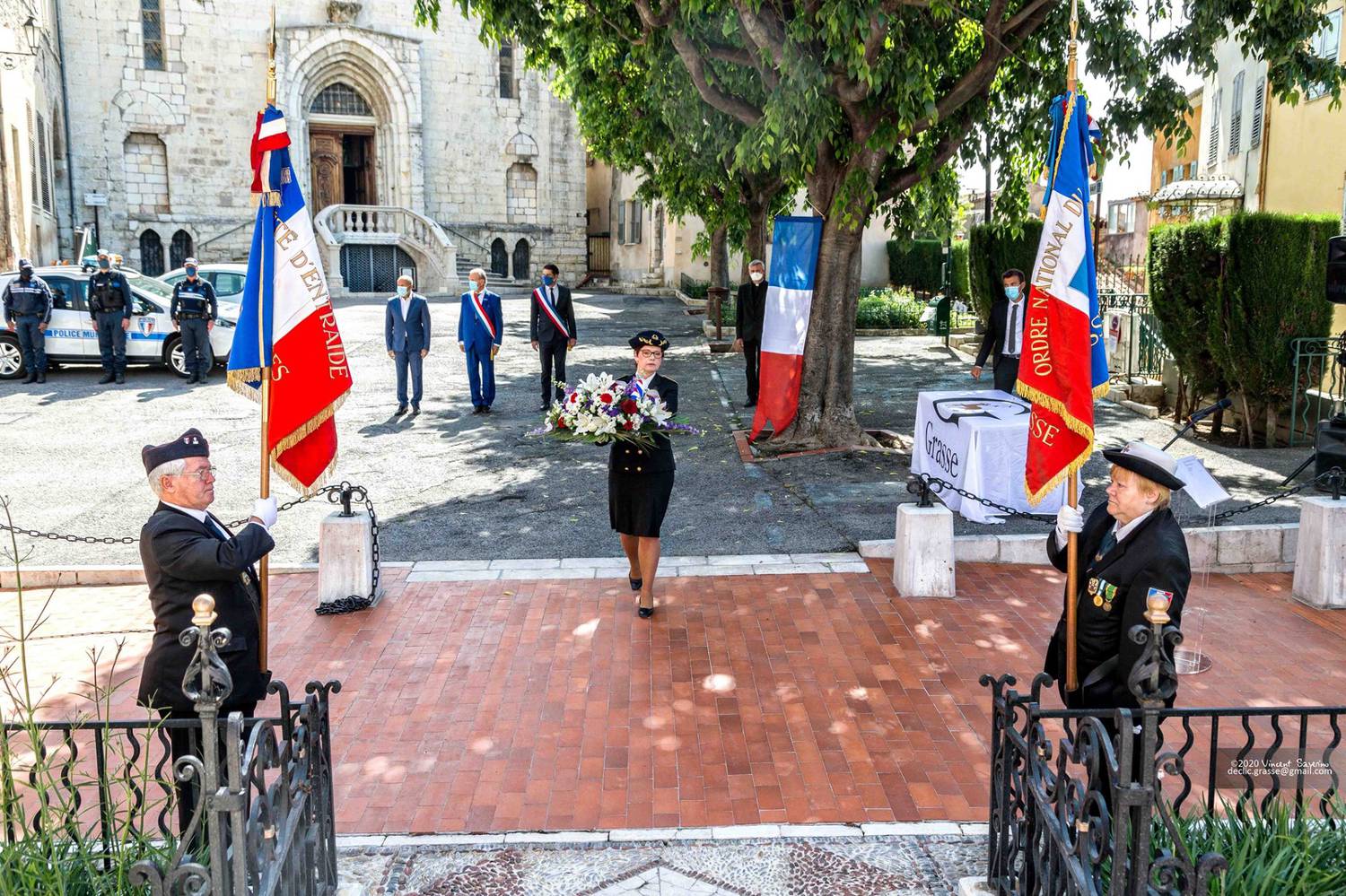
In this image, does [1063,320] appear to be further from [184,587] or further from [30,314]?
[30,314]

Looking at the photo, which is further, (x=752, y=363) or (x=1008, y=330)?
(x=752, y=363)

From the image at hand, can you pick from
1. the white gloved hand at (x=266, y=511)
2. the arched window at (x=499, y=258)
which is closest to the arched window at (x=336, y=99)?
the arched window at (x=499, y=258)

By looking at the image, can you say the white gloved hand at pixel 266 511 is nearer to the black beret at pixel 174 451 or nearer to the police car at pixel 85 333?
the black beret at pixel 174 451

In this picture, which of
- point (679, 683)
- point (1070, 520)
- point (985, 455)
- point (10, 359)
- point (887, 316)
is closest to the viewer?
point (1070, 520)

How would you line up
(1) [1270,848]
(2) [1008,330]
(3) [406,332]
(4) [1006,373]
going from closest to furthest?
(1) [1270,848]
(2) [1008,330]
(4) [1006,373]
(3) [406,332]

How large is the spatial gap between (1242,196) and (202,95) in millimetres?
33316

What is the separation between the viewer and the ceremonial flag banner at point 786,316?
1337 centimetres

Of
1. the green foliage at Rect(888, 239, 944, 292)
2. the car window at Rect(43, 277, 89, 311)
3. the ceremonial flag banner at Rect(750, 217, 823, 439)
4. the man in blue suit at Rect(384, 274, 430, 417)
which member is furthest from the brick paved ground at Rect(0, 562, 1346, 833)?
the green foliage at Rect(888, 239, 944, 292)

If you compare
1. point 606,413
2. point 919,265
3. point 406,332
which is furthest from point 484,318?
point 919,265

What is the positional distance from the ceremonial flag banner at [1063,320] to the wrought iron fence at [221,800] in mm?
3850

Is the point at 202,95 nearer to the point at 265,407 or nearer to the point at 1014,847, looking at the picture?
the point at 265,407

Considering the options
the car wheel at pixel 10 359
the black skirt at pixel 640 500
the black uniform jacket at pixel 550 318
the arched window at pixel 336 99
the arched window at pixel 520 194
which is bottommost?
the black skirt at pixel 640 500

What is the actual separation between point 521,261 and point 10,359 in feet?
91.1

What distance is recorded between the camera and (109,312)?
1780 cm
